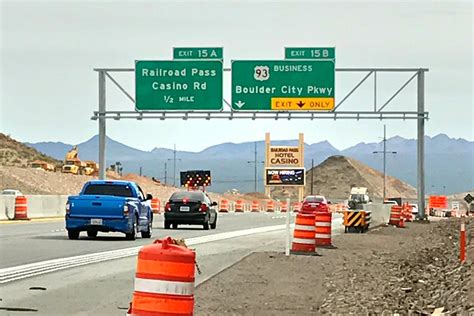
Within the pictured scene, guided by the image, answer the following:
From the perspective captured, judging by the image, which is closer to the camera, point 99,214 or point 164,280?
point 164,280

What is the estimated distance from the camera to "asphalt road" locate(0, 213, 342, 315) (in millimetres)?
Answer: 13586

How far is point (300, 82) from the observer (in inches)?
1812

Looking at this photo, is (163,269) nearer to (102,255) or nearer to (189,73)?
(102,255)

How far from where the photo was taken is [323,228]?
27422 mm

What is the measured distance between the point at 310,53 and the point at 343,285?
98.8ft

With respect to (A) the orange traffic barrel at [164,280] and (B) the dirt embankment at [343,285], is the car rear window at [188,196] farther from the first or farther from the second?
(A) the orange traffic barrel at [164,280]

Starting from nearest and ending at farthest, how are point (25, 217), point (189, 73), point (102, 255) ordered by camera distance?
point (102, 255) → point (25, 217) → point (189, 73)

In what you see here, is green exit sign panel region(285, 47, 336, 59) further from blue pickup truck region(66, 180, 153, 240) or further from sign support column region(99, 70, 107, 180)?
blue pickup truck region(66, 180, 153, 240)

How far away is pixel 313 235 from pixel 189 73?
76.6 ft

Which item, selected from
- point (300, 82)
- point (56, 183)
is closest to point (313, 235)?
point (300, 82)

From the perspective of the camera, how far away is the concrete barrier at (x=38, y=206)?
39.9 m

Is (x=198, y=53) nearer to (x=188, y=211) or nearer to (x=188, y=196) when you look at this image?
(x=188, y=196)

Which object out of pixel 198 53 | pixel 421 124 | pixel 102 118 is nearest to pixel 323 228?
pixel 198 53

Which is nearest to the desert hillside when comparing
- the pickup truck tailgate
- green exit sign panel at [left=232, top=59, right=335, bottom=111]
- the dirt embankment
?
green exit sign panel at [left=232, top=59, right=335, bottom=111]
